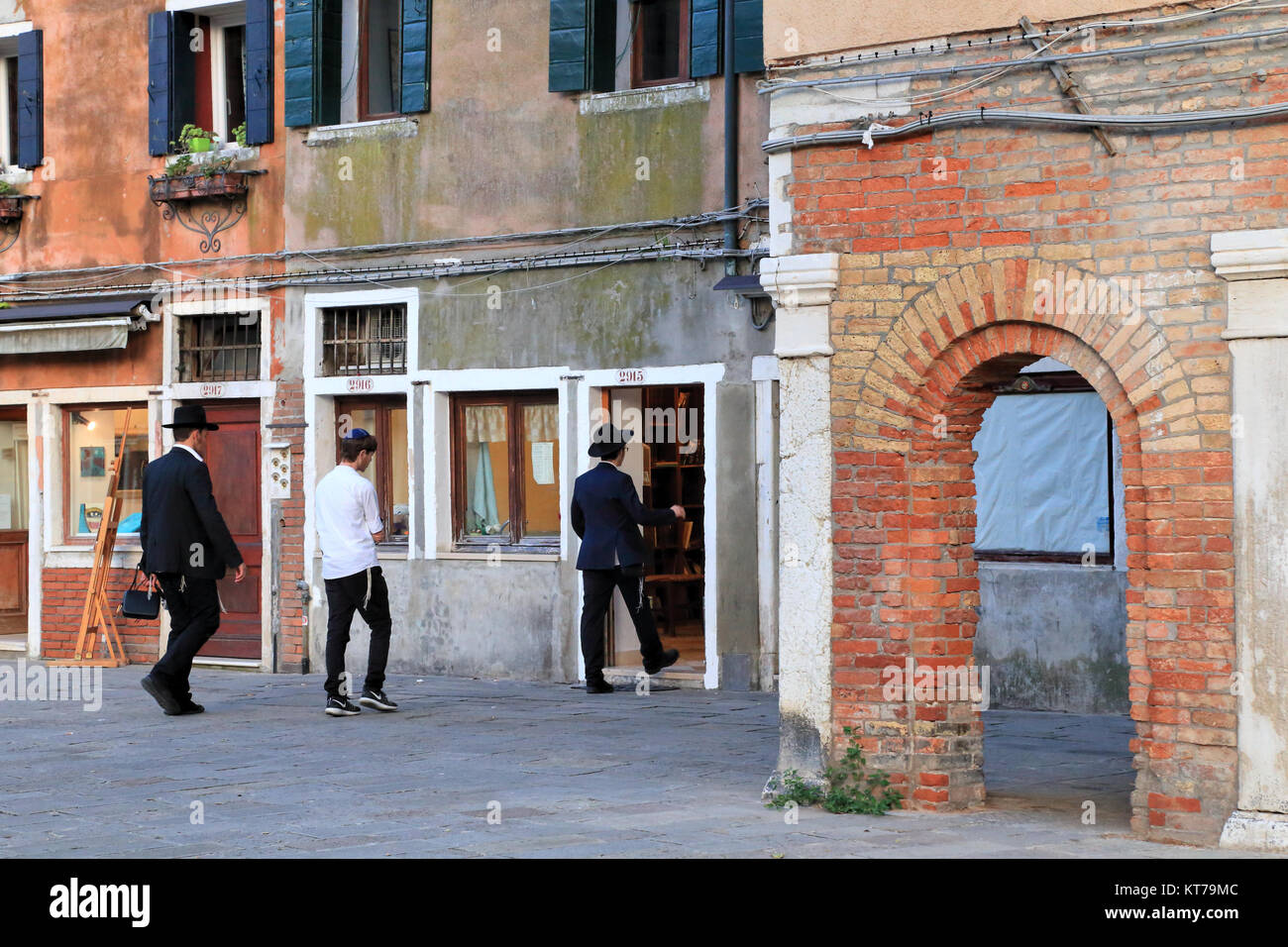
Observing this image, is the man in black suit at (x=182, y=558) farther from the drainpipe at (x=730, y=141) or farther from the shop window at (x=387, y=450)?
the drainpipe at (x=730, y=141)

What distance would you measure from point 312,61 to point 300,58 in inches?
5.7

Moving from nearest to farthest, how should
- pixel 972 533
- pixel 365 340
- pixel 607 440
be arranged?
pixel 972 533 < pixel 607 440 < pixel 365 340

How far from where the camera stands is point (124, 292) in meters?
17.7

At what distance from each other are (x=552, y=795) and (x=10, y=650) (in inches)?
422

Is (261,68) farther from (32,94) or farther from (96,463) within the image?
(96,463)

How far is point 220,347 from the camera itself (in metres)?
17.4

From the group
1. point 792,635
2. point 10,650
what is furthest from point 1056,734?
point 10,650

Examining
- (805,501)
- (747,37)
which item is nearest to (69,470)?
(747,37)

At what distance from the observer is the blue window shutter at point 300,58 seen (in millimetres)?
16469

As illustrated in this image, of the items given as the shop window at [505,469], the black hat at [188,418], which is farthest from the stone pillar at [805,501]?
the shop window at [505,469]

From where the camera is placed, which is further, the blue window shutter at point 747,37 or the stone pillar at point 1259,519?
the blue window shutter at point 747,37

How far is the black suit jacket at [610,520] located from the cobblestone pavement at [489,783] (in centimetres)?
103
